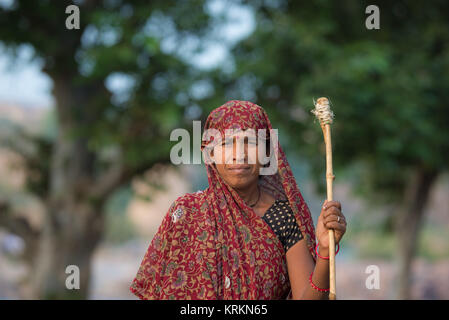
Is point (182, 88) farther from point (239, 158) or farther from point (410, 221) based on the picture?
point (410, 221)

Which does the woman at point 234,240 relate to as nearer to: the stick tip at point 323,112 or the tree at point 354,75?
the stick tip at point 323,112

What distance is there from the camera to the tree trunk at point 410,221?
37.5 feet

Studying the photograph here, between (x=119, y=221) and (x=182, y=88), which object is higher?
(x=119, y=221)

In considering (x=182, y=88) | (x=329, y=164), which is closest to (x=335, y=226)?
(x=329, y=164)

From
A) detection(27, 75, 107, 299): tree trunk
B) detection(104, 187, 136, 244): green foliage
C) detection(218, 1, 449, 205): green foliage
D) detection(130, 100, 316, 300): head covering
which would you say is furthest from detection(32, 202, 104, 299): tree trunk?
detection(104, 187, 136, 244): green foliage

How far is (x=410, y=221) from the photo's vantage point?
38.2 feet

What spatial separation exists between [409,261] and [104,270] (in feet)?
56.7

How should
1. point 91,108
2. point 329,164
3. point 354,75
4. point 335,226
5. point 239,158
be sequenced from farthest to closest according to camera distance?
point 91,108
point 354,75
point 239,158
point 329,164
point 335,226

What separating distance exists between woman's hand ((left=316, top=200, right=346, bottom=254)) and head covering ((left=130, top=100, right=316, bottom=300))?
0.12 m

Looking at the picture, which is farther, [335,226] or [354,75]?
[354,75]

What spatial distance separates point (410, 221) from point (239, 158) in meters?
10.5

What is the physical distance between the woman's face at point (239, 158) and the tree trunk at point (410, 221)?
10.00 meters

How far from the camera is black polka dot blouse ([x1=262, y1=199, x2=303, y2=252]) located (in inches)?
79.6

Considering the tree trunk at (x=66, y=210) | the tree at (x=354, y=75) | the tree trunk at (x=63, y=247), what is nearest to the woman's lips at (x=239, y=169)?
the tree at (x=354, y=75)
